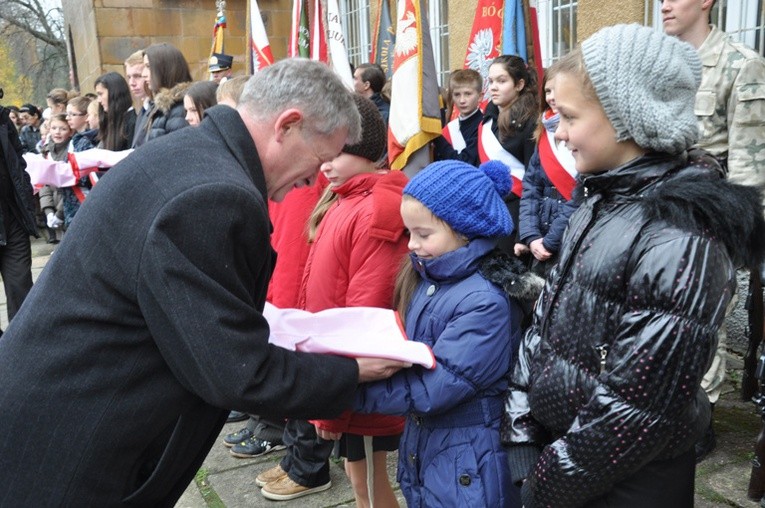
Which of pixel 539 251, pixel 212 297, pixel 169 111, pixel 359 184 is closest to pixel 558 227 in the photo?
pixel 539 251

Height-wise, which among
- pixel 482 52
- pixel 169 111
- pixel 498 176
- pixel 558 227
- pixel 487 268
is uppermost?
pixel 482 52

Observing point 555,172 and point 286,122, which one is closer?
point 286,122

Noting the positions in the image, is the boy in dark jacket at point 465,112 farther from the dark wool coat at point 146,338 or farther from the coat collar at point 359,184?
the dark wool coat at point 146,338

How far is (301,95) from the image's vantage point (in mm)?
1675

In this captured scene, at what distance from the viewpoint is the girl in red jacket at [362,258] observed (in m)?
2.52

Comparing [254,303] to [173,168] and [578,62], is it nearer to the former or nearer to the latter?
[173,168]

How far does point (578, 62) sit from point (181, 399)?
118cm

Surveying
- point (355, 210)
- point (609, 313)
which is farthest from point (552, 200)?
point (609, 313)

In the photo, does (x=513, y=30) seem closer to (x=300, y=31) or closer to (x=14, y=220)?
(x=300, y=31)

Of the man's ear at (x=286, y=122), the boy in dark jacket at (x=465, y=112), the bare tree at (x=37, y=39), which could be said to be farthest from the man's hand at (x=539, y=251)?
the bare tree at (x=37, y=39)

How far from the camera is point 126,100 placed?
5.93m

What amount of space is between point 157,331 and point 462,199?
100cm

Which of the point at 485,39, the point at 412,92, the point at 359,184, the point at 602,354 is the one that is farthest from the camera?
the point at 485,39

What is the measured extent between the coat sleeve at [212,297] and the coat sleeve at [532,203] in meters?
2.76
